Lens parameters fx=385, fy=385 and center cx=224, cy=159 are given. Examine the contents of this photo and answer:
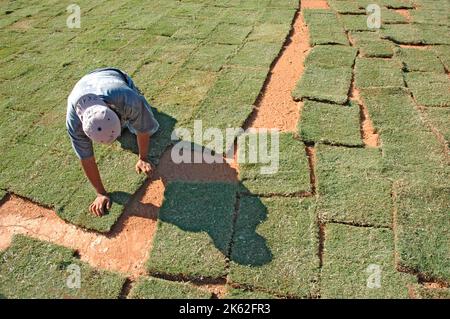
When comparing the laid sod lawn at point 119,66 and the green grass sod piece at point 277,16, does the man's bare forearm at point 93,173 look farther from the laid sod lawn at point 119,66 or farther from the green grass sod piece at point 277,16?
the green grass sod piece at point 277,16

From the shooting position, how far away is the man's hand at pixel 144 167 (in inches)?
170

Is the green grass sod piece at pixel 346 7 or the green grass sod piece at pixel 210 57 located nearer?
the green grass sod piece at pixel 210 57

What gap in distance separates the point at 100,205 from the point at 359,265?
257 cm

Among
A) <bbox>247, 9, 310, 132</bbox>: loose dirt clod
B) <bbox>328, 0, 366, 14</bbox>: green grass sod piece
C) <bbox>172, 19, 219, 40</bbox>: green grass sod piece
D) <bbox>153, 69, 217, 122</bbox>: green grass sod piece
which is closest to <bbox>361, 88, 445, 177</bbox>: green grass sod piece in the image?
<bbox>247, 9, 310, 132</bbox>: loose dirt clod

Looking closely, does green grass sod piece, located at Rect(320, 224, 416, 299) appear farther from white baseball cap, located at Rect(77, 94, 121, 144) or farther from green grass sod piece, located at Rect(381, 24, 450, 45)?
green grass sod piece, located at Rect(381, 24, 450, 45)

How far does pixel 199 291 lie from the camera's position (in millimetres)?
3283

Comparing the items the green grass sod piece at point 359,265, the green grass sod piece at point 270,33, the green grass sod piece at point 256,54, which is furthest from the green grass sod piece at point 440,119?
the green grass sod piece at point 270,33

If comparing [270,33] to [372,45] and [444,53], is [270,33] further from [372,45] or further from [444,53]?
[444,53]

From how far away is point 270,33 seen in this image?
23.9 feet

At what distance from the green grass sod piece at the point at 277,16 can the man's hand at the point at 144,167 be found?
15.4 feet

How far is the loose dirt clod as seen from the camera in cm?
507

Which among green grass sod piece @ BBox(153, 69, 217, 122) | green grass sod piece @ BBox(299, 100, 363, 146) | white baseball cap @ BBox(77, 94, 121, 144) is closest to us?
white baseball cap @ BBox(77, 94, 121, 144)

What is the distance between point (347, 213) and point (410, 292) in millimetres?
908

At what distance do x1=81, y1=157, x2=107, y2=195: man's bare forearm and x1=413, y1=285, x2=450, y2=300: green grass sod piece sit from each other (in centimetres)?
307
